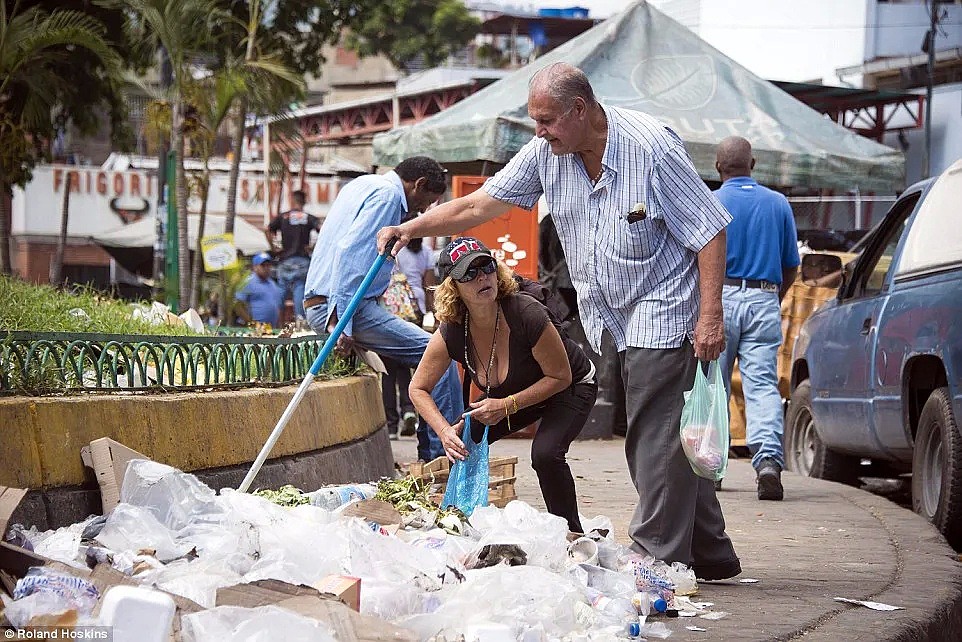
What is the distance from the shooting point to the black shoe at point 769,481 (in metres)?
7.77

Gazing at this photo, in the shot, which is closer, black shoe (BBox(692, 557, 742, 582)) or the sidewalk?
the sidewalk

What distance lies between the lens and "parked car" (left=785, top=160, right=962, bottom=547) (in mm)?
6867

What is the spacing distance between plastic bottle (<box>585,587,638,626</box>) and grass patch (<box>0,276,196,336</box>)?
101 inches

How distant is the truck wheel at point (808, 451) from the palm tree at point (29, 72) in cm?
873

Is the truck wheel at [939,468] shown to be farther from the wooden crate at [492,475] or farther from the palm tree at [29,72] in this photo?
the palm tree at [29,72]

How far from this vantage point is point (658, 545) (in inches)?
198

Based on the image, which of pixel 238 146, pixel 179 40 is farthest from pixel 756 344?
pixel 238 146

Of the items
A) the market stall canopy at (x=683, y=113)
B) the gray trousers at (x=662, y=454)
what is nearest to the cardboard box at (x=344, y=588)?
the gray trousers at (x=662, y=454)

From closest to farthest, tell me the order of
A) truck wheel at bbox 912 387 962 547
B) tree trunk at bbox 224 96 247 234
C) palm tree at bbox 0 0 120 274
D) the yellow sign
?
truck wheel at bbox 912 387 962 547 → palm tree at bbox 0 0 120 274 → the yellow sign → tree trunk at bbox 224 96 247 234

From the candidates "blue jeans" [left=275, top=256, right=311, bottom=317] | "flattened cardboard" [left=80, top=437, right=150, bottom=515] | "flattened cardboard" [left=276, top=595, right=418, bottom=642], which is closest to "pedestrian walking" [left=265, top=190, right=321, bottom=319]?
"blue jeans" [left=275, top=256, right=311, bottom=317]

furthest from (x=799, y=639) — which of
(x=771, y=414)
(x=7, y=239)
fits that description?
(x=7, y=239)

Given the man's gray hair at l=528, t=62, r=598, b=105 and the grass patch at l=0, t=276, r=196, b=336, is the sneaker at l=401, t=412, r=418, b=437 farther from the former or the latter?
the man's gray hair at l=528, t=62, r=598, b=105

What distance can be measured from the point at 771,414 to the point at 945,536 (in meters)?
1.24

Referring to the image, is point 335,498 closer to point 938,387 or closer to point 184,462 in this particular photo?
point 184,462
